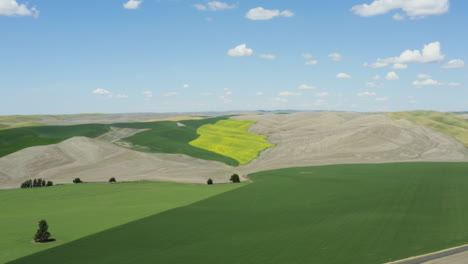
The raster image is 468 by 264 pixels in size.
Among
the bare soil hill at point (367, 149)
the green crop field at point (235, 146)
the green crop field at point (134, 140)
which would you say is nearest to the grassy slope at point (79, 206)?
the bare soil hill at point (367, 149)

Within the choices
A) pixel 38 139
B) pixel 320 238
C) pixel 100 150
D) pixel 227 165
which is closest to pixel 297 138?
pixel 227 165

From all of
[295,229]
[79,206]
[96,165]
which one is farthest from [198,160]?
[295,229]

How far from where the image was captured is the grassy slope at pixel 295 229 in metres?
26.6

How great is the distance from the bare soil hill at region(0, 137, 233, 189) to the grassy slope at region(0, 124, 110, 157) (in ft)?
22.3

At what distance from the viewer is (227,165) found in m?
87.2

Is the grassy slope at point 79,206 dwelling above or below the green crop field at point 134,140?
below

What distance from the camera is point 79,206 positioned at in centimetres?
4562

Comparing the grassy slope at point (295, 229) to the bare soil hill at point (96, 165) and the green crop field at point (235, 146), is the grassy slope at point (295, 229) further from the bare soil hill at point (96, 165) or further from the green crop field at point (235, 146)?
the green crop field at point (235, 146)

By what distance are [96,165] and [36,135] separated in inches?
1616

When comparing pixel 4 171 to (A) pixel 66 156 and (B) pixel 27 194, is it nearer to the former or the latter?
(A) pixel 66 156

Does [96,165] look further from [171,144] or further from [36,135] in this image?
[36,135]

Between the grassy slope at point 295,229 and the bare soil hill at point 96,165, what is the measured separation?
858 inches

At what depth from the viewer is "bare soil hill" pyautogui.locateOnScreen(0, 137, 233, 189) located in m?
70.1

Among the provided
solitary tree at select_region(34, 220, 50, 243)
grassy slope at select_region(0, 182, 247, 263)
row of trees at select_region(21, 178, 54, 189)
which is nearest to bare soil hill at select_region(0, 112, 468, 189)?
row of trees at select_region(21, 178, 54, 189)
